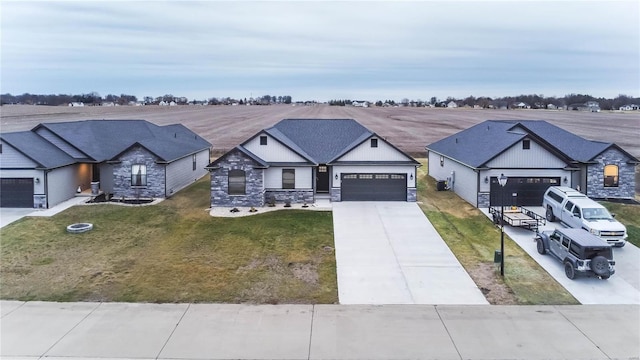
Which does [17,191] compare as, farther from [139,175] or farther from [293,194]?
[293,194]

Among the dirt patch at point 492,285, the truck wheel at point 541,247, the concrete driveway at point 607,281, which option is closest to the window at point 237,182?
the dirt patch at point 492,285

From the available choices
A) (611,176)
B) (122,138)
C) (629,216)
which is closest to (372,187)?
(629,216)

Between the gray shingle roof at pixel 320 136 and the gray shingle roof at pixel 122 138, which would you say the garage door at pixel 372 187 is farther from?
the gray shingle roof at pixel 122 138

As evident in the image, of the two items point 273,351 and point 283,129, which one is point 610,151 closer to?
point 283,129

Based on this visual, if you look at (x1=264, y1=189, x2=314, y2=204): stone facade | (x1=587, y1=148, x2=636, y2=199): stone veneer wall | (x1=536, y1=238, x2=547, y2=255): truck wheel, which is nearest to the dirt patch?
(x1=536, y1=238, x2=547, y2=255): truck wheel

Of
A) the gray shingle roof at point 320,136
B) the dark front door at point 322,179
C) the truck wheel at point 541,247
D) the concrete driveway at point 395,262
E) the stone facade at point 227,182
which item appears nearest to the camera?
the concrete driveway at point 395,262

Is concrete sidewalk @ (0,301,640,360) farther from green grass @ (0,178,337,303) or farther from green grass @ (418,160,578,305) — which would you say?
green grass @ (418,160,578,305)
